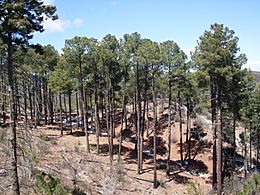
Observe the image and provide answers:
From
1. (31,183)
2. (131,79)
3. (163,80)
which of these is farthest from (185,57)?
(31,183)

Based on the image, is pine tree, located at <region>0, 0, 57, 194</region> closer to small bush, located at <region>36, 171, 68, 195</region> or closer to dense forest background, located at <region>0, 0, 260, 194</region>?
dense forest background, located at <region>0, 0, 260, 194</region>

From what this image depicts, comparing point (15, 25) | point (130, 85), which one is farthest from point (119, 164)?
point (15, 25)

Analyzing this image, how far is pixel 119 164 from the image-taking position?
1148 inches

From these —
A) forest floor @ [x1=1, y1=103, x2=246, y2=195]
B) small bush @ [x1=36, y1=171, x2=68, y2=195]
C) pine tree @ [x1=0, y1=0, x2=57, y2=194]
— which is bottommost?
forest floor @ [x1=1, y1=103, x2=246, y2=195]

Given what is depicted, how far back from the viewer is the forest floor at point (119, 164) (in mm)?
24297

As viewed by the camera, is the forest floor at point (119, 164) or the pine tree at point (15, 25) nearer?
the pine tree at point (15, 25)

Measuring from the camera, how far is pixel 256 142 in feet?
143

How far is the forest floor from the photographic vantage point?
24.3 metres

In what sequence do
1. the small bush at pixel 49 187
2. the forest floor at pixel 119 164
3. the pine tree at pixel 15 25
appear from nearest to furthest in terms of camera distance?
the pine tree at pixel 15 25 → the small bush at pixel 49 187 → the forest floor at pixel 119 164

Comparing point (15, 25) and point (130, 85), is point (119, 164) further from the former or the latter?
point (15, 25)

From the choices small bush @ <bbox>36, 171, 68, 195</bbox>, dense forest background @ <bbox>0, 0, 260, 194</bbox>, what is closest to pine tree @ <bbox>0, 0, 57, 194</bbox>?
dense forest background @ <bbox>0, 0, 260, 194</bbox>

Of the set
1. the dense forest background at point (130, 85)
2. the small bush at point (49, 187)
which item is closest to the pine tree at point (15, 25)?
the dense forest background at point (130, 85)

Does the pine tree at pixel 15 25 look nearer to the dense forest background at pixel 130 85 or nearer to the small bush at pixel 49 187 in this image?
the dense forest background at pixel 130 85

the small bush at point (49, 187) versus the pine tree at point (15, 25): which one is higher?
the pine tree at point (15, 25)
